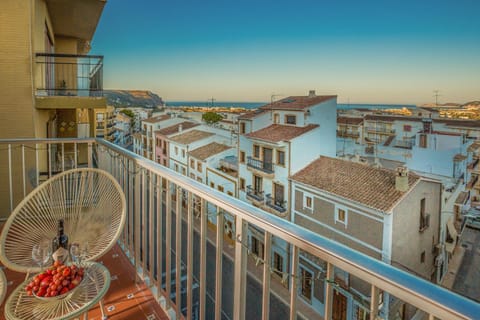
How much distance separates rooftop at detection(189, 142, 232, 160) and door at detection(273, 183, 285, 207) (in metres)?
4.24

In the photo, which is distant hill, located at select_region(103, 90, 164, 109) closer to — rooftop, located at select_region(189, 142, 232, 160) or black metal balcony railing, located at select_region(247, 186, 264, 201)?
rooftop, located at select_region(189, 142, 232, 160)

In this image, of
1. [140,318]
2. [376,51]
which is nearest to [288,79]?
[376,51]

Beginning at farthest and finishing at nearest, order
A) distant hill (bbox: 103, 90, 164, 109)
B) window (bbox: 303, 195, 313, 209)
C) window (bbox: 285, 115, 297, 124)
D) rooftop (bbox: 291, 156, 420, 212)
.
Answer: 1. distant hill (bbox: 103, 90, 164, 109)
2. window (bbox: 285, 115, 297, 124)
3. window (bbox: 303, 195, 313, 209)
4. rooftop (bbox: 291, 156, 420, 212)

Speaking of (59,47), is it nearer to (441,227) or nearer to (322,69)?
(441,227)

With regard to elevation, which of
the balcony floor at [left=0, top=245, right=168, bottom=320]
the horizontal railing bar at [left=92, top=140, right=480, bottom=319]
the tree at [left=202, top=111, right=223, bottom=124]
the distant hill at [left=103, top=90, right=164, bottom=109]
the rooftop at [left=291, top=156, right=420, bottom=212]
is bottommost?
the rooftop at [left=291, top=156, right=420, bottom=212]

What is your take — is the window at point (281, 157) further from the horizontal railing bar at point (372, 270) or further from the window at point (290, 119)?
the horizontal railing bar at point (372, 270)

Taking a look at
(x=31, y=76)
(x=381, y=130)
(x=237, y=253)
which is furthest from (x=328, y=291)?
(x=381, y=130)

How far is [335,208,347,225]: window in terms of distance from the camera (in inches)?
369

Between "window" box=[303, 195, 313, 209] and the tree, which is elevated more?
the tree

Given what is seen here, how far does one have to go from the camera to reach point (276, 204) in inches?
486

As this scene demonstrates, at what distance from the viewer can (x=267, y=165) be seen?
41.3ft

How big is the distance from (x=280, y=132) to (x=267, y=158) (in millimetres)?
1182

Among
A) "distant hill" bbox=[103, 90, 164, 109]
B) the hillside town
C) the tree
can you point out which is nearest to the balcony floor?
the hillside town

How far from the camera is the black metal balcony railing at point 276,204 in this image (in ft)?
39.0
